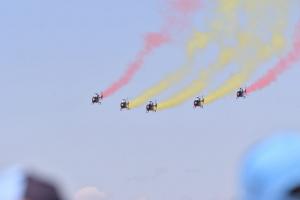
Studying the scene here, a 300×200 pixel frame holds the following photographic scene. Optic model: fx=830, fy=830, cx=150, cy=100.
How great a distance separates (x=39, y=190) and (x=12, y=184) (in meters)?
0.24

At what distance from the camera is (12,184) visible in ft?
18.9

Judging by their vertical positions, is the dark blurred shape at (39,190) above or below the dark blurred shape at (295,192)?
above

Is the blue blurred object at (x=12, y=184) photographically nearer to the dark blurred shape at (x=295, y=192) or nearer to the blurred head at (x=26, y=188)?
the blurred head at (x=26, y=188)

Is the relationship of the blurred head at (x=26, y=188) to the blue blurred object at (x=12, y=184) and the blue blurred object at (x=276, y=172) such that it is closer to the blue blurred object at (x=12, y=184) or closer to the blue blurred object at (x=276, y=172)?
the blue blurred object at (x=12, y=184)

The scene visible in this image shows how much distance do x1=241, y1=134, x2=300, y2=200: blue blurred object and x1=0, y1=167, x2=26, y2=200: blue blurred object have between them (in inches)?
65.6

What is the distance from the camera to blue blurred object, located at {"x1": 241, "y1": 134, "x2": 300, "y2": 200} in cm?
588

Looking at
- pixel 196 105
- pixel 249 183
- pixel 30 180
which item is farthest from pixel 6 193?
pixel 196 105

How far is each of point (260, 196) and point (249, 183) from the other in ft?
0.45

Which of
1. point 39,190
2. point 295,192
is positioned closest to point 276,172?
point 295,192

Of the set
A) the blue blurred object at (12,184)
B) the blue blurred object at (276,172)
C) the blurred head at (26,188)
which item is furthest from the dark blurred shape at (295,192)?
the blue blurred object at (12,184)

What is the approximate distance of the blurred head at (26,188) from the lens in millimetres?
5609

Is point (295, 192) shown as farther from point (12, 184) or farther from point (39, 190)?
point (12, 184)

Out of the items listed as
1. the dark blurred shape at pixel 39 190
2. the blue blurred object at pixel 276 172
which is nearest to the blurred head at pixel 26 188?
the dark blurred shape at pixel 39 190

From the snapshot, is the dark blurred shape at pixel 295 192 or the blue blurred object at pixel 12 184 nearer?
the blue blurred object at pixel 12 184
